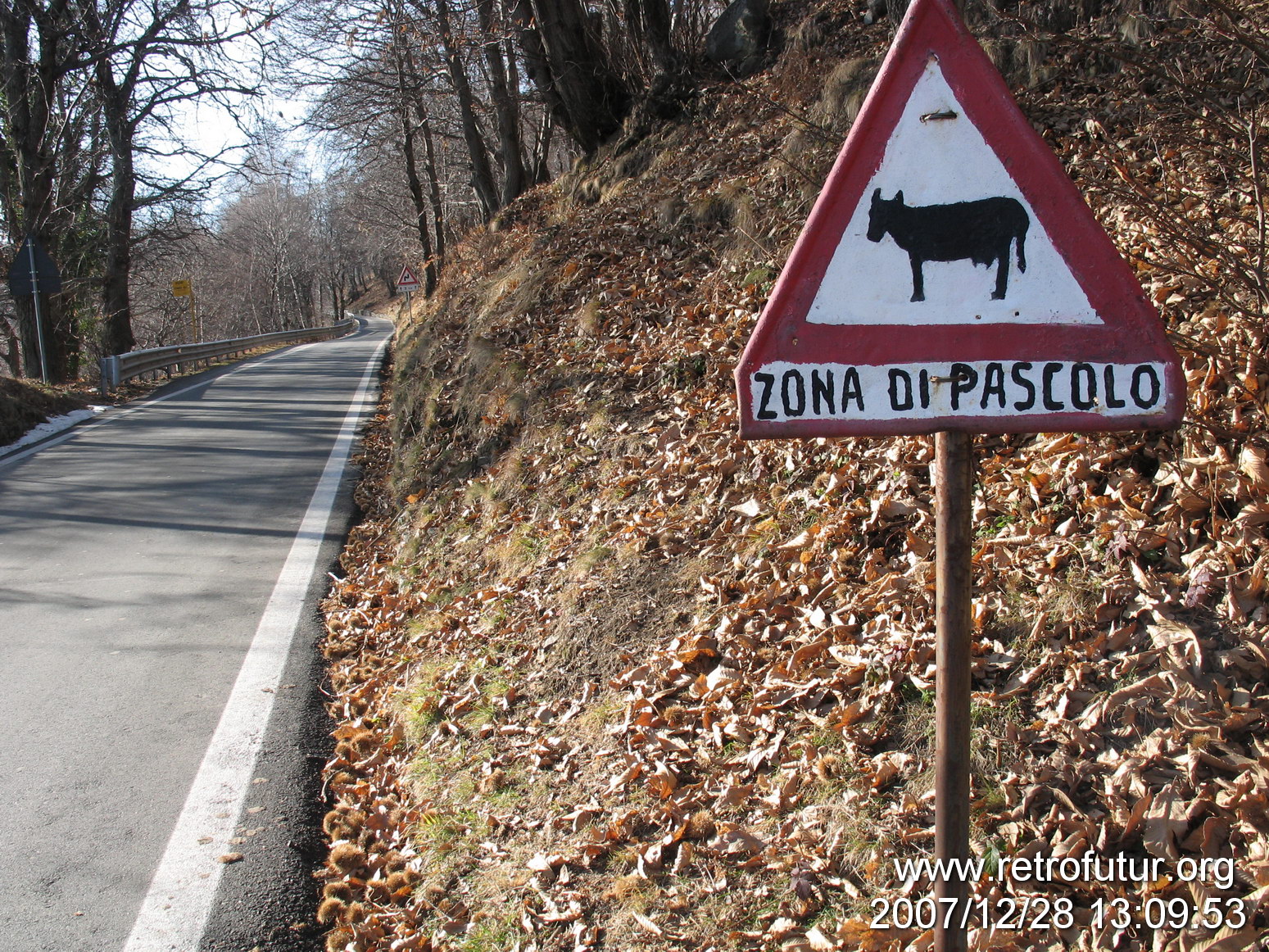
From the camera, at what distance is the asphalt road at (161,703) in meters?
3.39

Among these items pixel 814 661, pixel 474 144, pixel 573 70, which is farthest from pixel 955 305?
pixel 474 144

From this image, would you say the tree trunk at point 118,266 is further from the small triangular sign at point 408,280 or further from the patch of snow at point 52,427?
the patch of snow at point 52,427

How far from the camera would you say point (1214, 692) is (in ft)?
9.30

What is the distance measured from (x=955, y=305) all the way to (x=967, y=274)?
59 millimetres

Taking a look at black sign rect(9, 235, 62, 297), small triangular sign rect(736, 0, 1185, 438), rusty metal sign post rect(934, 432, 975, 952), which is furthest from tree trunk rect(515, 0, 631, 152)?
rusty metal sign post rect(934, 432, 975, 952)

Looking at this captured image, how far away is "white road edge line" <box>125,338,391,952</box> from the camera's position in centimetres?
326

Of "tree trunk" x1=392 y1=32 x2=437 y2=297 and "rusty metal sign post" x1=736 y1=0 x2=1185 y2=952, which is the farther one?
"tree trunk" x1=392 y1=32 x2=437 y2=297

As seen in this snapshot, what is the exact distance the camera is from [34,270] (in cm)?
1702

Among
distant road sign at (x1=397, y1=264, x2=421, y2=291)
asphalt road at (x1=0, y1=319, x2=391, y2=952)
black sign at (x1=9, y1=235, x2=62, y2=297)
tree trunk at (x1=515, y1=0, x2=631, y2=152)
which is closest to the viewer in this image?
asphalt road at (x1=0, y1=319, x2=391, y2=952)

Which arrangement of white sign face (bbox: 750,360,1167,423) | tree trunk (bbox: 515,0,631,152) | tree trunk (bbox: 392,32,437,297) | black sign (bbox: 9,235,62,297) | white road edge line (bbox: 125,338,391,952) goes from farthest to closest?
tree trunk (bbox: 392,32,437,297) → black sign (bbox: 9,235,62,297) → tree trunk (bbox: 515,0,631,152) → white road edge line (bbox: 125,338,391,952) → white sign face (bbox: 750,360,1167,423)

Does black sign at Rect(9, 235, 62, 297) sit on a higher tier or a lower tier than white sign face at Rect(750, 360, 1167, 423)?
higher

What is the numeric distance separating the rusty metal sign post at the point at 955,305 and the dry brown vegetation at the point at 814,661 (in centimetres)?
120

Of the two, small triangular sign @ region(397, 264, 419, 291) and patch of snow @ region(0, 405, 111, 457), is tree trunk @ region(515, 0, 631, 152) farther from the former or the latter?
small triangular sign @ region(397, 264, 419, 291)

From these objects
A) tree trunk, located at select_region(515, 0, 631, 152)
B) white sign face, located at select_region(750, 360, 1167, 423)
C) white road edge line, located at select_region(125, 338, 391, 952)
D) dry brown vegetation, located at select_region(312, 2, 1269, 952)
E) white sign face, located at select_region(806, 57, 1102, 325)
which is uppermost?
tree trunk, located at select_region(515, 0, 631, 152)
